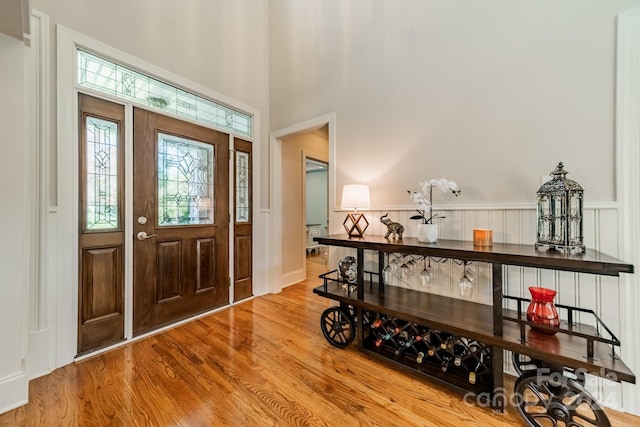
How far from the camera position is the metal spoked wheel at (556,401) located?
1158mm

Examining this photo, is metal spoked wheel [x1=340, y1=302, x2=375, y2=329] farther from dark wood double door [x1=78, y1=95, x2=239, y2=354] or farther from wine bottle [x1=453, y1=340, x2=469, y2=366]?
dark wood double door [x1=78, y1=95, x2=239, y2=354]

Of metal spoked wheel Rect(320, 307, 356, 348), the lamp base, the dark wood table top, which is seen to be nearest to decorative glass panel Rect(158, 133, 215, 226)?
the lamp base

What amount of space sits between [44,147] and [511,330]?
3261mm

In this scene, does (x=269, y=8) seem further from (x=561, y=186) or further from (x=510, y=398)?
(x=510, y=398)

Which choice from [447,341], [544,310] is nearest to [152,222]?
[447,341]

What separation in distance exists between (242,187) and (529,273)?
2.92 m

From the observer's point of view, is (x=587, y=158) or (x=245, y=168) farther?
(x=245, y=168)

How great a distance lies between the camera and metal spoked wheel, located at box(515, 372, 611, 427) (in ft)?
3.80

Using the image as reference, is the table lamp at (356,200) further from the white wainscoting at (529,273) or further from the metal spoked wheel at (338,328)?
the metal spoked wheel at (338,328)

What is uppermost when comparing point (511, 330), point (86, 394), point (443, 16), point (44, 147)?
point (443, 16)

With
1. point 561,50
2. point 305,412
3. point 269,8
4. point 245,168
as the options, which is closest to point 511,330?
point 305,412

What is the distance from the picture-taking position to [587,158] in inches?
58.9

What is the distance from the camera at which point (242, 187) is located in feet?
10.5

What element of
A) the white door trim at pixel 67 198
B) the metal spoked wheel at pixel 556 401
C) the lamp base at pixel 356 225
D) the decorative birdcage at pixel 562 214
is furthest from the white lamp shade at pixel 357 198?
the white door trim at pixel 67 198
